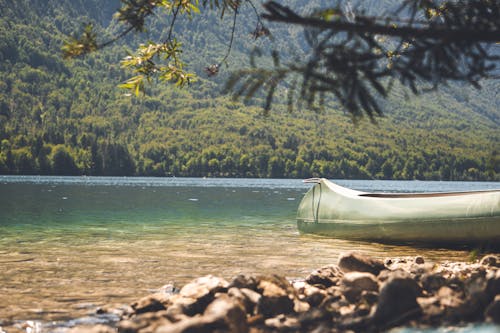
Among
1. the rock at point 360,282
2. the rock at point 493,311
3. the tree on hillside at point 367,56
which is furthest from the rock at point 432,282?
the tree on hillside at point 367,56

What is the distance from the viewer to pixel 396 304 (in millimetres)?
5156

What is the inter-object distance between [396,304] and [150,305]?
2.74 m

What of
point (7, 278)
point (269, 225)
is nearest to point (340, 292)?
point (7, 278)

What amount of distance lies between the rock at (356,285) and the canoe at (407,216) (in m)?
7.94

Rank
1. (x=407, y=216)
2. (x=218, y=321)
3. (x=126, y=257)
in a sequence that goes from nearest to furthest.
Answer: (x=218, y=321) < (x=126, y=257) < (x=407, y=216)

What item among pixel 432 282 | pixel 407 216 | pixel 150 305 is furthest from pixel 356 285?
pixel 407 216

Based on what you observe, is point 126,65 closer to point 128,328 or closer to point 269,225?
point 128,328

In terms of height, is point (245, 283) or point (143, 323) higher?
point (245, 283)

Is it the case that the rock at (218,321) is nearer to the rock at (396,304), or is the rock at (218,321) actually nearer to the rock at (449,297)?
the rock at (396,304)

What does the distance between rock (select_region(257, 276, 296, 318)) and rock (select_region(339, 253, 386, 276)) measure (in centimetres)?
152

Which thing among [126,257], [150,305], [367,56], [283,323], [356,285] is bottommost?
[126,257]

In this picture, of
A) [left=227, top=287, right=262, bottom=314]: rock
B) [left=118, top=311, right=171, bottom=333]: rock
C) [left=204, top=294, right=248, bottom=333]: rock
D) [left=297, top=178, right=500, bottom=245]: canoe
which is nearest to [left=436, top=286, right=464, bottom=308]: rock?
[left=227, top=287, right=262, bottom=314]: rock

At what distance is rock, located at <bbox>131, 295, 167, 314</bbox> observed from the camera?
6148mm

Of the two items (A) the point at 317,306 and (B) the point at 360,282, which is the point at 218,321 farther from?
(B) the point at 360,282
